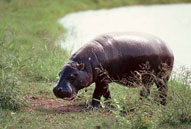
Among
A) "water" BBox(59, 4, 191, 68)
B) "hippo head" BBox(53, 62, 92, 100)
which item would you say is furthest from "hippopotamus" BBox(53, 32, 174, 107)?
Answer: "water" BBox(59, 4, 191, 68)

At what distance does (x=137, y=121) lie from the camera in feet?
17.0

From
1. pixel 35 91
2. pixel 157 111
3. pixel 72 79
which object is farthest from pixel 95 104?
pixel 35 91

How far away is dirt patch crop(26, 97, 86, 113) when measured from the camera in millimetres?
6129

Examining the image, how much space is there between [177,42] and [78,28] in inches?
127

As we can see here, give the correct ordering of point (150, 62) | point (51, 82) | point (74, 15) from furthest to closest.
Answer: point (74, 15) < point (51, 82) < point (150, 62)

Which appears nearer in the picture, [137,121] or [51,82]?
[137,121]

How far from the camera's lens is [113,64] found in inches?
240

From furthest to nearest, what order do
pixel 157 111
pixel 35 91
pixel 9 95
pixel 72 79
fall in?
pixel 35 91
pixel 9 95
pixel 72 79
pixel 157 111

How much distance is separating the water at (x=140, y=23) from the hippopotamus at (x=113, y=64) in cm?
458

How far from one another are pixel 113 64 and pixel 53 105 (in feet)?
3.34

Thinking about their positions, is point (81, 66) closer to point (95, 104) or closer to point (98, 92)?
point (98, 92)

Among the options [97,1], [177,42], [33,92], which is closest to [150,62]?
[33,92]

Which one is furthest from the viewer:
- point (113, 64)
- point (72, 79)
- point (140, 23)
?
point (140, 23)

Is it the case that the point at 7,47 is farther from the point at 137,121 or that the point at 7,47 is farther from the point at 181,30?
the point at 181,30
